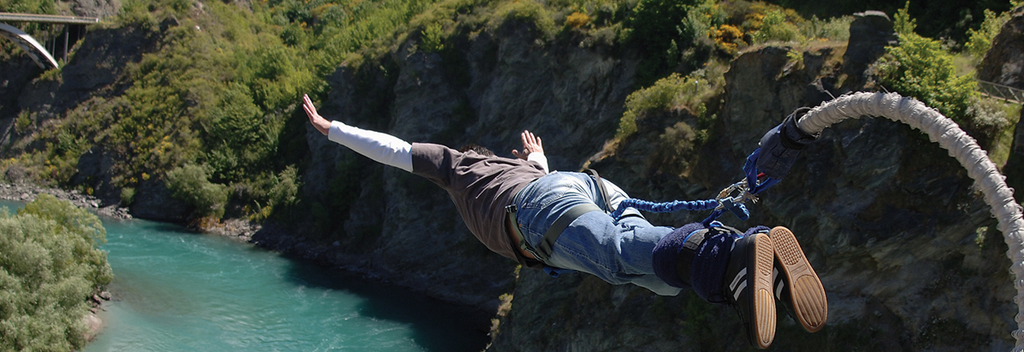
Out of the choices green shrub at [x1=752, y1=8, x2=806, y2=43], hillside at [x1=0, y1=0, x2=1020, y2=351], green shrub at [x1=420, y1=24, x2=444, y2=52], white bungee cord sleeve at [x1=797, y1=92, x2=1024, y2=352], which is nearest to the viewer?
white bungee cord sleeve at [x1=797, y1=92, x2=1024, y2=352]

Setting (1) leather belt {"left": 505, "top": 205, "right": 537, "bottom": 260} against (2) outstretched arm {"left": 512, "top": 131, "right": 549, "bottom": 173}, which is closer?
(1) leather belt {"left": 505, "top": 205, "right": 537, "bottom": 260}

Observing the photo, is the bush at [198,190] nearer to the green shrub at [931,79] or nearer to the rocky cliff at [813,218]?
the rocky cliff at [813,218]

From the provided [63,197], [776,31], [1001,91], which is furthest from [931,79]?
[63,197]

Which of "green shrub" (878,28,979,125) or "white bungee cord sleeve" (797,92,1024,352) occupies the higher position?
"white bungee cord sleeve" (797,92,1024,352)

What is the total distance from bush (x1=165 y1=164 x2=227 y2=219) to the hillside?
109mm

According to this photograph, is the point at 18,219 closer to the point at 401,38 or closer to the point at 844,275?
the point at 401,38

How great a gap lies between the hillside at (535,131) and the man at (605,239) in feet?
29.3

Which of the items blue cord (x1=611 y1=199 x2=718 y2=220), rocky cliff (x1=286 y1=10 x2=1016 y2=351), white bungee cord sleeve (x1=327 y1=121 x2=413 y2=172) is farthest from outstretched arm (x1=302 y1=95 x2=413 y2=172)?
rocky cliff (x1=286 y1=10 x2=1016 y2=351)

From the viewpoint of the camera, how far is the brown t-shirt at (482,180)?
12.6ft

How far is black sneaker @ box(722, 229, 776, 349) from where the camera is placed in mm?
2660

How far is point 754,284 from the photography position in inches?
105

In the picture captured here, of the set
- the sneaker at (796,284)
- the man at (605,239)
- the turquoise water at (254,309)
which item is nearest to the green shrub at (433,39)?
the turquoise water at (254,309)

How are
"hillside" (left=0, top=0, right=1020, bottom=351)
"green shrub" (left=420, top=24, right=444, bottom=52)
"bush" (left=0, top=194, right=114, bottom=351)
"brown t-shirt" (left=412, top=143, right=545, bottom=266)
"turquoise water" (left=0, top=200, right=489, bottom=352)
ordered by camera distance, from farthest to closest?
"green shrub" (left=420, top=24, right=444, bottom=52) < "turquoise water" (left=0, top=200, right=489, bottom=352) < "bush" (left=0, top=194, right=114, bottom=351) < "hillside" (left=0, top=0, right=1020, bottom=351) < "brown t-shirt" (left=412, top=143, right=545, bottom=266)

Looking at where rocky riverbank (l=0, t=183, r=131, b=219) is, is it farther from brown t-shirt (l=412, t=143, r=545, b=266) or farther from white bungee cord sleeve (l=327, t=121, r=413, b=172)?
brown t-shirt (l=412, t=143, r=545, b=266)
